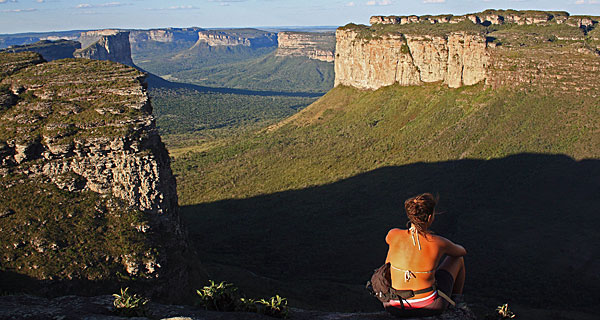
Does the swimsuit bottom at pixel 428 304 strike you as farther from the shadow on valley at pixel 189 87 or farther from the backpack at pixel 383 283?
the shadow on valley at pixel 189 87

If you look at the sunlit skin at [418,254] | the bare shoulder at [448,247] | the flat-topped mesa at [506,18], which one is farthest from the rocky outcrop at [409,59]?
the sunlit skin at [418,254]

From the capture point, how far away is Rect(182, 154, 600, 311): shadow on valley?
32.5 metres

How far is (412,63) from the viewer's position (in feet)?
236

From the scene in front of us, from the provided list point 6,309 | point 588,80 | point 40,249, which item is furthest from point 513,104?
point 6,309

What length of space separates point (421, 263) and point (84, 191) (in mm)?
22378

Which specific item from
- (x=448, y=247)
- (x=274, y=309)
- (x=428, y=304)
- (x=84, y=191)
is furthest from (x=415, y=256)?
(x=84, y=191)

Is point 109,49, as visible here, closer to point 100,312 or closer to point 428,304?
point 100,312

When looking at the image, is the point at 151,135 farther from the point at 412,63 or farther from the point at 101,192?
the point at 412,63

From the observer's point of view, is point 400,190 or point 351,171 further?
point 351,171

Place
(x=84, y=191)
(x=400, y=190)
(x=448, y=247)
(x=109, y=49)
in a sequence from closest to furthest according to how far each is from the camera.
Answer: (x=448, y=247), (x=84, y=191), (x=400, y=190), (x=109, y=49)

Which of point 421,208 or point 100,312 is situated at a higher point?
point 421,208

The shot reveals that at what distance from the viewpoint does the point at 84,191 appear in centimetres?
2667

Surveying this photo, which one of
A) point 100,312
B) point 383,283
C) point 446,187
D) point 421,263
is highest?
point 421,263

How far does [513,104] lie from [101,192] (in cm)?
4526
